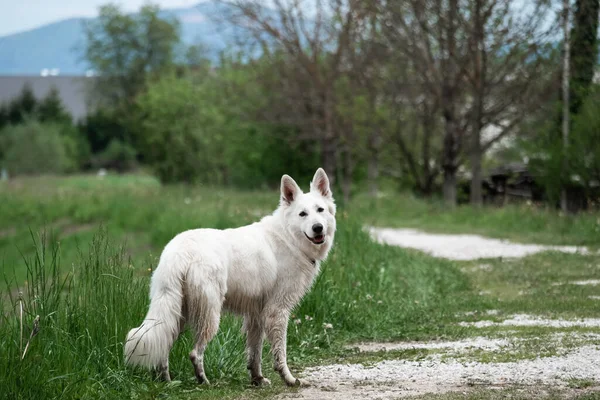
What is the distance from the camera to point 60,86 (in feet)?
361

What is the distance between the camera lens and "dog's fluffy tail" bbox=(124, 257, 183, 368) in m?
6.75

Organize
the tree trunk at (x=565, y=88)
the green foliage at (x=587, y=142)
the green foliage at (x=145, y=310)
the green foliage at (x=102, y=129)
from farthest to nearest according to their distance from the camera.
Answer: the green foliage at (x=102, y=129), the tree trunk at (x=565, y=88), the green foliage at (x=587, y=142), the green foliage at (x=145, y=310)

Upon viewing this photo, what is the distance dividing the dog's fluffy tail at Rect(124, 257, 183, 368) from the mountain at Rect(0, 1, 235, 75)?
92.7 ft

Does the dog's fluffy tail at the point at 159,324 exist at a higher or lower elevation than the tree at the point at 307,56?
lower

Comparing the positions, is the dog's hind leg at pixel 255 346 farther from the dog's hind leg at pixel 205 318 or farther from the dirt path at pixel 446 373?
the dog's hind leg at pixel 205 318

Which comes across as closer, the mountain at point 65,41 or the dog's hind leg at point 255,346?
the dog's hind leg at point 255,346

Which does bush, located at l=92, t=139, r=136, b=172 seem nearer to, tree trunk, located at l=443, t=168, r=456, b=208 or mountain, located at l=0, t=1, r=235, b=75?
mountain, located at l=0, t=1, r=235, b=75

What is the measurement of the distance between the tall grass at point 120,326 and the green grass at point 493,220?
8.82m

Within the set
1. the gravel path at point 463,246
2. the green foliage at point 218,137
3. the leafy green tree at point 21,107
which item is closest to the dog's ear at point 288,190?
the gravel path at point 463,246

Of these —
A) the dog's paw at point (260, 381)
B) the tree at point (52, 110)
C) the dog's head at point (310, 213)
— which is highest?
the tree at point (52, 110)

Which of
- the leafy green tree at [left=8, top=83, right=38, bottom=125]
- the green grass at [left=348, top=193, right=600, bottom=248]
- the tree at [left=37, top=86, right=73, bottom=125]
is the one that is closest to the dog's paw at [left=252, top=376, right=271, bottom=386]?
the green grass at [left=348, top=193, right=600, bottom=248]

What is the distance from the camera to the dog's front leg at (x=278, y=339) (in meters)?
7.86

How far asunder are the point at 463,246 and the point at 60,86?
97.1m

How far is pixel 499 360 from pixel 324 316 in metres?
2.64
